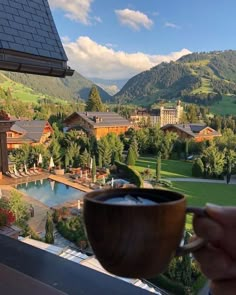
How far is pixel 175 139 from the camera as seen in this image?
60.9ft

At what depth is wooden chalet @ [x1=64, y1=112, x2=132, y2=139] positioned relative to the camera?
20078 millimetres

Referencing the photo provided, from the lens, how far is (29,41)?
1.87 meters

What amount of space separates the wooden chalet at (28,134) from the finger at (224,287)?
47.9 feet

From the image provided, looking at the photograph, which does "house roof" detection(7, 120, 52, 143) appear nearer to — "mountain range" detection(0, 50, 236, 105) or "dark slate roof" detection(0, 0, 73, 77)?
"dark slate roof" detection(0, 0, 73, 77)

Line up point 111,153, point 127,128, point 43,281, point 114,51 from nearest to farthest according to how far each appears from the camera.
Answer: point 43,281 → point 111,153 → point 127,128 → point 114,51

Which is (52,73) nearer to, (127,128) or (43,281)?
(43,281)

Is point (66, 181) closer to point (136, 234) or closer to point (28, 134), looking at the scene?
point (28, 134)

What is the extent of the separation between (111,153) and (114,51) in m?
48.9

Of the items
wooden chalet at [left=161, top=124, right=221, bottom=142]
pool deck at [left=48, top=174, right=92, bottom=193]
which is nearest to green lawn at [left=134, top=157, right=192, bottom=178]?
wooden chalet at [left=161, top=124, right=221, bottom=142]

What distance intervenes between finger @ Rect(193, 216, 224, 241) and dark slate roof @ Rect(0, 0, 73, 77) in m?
1.51

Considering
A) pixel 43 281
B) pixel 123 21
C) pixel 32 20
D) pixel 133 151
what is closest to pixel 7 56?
pixel 32 20

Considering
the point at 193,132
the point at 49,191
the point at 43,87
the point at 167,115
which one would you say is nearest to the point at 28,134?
the point at 49,191

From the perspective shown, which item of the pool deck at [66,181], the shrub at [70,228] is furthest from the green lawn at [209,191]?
the shrub at [70,228]

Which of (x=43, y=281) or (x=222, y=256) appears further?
(x=43, y=281)
